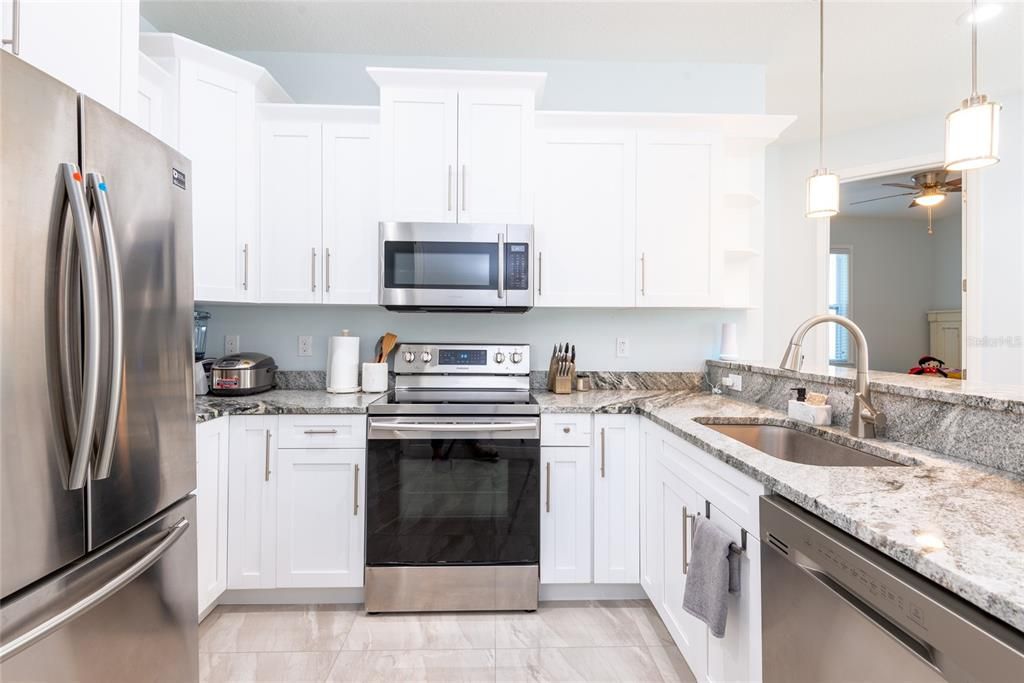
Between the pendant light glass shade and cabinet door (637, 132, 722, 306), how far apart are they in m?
0.46

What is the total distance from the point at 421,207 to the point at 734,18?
68.4 inches

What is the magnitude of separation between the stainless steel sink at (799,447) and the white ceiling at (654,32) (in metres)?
1.91

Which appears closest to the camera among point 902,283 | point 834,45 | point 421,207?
point 421,207

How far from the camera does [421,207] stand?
2.35 meters

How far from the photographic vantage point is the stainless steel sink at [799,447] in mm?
1417

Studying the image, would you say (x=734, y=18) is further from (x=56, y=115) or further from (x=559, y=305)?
(x=56, y=115)

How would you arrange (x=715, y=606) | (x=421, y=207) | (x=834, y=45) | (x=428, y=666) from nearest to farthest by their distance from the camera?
(x=715, y=606) < (x=428, y=666) < (x=421, y=207) < (x=834, y=45)

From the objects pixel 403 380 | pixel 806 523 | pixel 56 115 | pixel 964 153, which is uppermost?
pixel 964 153

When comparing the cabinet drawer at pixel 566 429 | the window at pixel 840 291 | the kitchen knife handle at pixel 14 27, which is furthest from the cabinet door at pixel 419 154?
the window at pixel 840 291

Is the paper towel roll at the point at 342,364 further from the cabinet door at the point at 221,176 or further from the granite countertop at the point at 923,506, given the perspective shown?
the granite countertop at the point at 923,506

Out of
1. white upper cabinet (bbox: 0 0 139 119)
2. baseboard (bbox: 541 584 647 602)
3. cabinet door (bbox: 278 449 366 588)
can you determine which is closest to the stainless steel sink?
baseboard (bbox: 541 584 647 602)

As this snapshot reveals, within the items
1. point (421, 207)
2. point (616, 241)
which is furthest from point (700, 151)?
point (421, 207)

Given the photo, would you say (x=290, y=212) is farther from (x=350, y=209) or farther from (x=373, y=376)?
(x=373, y=376)

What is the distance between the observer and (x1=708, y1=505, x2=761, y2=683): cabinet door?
120 centimetres
